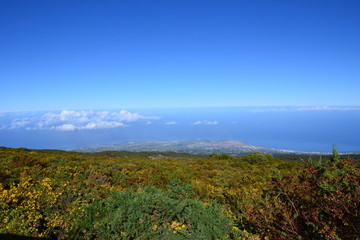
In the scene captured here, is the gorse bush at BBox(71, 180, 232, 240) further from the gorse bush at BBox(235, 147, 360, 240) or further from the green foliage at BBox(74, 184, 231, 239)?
the gorse bush at BBox(235, 147, 360, 240)

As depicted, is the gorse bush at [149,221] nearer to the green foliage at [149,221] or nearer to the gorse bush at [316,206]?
the green foliage at [149,221]

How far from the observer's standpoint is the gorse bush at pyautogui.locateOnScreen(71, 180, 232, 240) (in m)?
4.37

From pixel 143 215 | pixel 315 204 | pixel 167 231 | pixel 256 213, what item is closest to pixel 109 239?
pixel 143 215

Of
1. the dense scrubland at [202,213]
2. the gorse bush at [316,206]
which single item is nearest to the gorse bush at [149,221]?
the dense scrubland at [202,213]

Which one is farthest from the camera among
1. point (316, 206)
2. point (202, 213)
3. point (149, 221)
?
point (202, 213)

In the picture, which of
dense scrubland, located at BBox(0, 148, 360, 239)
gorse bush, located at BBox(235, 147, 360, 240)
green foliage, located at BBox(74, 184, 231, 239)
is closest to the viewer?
gorse bush, located at BBox(235, 147, 360, 240)

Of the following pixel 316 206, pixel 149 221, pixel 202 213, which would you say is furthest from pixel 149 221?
pixel 316 206

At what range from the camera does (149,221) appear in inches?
185

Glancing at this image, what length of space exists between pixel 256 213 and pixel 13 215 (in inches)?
274

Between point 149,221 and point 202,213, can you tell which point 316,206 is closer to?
point 202,213

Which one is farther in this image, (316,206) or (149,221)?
(149,221)

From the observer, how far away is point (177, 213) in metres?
5.25

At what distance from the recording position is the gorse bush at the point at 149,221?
172 inches

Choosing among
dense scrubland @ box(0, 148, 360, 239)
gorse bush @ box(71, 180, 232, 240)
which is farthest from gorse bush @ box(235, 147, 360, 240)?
gorse bush @ box(71, 180, 232, 240)
